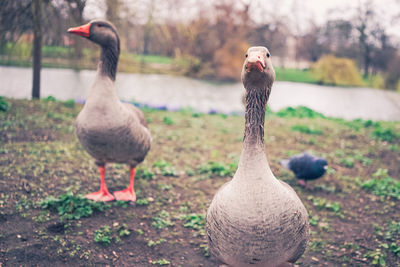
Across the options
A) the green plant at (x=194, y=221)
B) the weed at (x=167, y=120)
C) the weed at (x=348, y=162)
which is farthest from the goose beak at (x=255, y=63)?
the weed at (x=167, y=120)

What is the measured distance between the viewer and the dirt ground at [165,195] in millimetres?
3152

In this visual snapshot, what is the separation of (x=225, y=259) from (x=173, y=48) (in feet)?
35.8

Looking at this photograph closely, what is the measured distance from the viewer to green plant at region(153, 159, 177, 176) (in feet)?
16.7

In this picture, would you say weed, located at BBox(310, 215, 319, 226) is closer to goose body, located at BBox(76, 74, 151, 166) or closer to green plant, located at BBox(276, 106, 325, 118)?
goose body, located at BBox(76, 74, 151, 166)

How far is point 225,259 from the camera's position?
227cm

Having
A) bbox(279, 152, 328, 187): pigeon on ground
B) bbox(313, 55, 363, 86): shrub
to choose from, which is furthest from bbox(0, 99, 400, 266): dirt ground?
bbox(313, 55, 363, 86): shrub

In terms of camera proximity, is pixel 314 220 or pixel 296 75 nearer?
pixel 314 220

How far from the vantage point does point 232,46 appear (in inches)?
466

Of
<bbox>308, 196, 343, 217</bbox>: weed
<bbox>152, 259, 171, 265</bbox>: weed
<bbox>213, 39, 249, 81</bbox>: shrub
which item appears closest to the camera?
<bbox>152, 259, 171, 265</bbox>: weed

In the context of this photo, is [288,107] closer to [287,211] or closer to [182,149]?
[182,149]

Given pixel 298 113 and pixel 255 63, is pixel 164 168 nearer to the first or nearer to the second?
pixel 255 63

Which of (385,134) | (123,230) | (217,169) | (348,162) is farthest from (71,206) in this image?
(385,134)

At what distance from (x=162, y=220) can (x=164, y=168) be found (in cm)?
150

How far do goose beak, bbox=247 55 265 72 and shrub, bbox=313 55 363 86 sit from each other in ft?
39.2
